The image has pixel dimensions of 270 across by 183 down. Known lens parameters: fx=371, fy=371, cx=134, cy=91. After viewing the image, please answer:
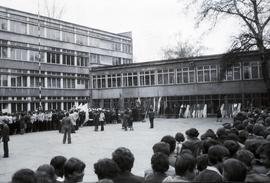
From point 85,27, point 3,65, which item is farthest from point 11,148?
point 85,27

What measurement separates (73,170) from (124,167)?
0.72 m

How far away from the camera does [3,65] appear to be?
43.2m

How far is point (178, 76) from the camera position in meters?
47.1

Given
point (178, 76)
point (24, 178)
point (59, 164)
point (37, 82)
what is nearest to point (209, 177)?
point (24, 178)

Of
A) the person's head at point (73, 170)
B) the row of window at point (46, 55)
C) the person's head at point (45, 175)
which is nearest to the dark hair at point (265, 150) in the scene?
the person's head at point (73, 170)

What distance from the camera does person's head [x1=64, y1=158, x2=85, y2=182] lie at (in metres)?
5.21

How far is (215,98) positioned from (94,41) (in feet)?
83.0

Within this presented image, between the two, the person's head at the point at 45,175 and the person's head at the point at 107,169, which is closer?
the person's head at the point at 45,175

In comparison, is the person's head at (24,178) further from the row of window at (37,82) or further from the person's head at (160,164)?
the row of window at (37,82)

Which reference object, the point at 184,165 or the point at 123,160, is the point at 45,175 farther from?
the point at 184,165

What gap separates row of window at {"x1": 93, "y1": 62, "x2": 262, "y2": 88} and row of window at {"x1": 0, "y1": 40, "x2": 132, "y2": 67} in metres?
4.00

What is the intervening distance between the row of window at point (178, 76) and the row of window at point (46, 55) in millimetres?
4005

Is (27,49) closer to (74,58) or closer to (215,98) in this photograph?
(74,58)

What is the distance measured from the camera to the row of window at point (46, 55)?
44.4 metres
